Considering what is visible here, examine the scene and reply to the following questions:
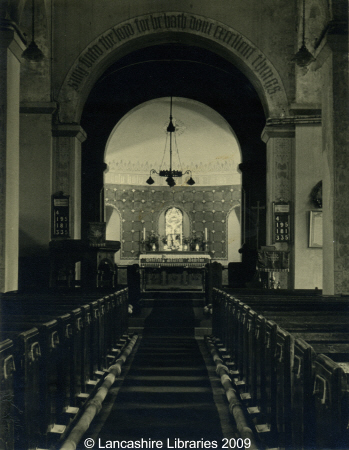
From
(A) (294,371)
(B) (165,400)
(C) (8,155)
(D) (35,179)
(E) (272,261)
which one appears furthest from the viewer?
(D) (35,179)

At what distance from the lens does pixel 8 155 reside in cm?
656

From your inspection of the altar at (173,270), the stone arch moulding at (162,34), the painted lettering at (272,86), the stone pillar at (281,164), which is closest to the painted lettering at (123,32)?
the stone arch moulding at (162,34)

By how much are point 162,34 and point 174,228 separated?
8278 mm

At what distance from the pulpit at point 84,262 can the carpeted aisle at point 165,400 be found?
4.76 feet

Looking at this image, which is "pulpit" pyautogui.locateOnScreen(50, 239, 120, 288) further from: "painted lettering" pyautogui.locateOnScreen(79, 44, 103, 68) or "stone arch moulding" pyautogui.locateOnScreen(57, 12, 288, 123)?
"painted lettering" pyautogui.locateOnScreen(79, 44, 103, 68)

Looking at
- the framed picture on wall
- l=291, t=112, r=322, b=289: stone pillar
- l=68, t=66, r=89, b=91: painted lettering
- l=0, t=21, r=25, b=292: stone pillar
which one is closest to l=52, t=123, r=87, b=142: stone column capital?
l=68, t=66, r=89, b=91: painted lettering

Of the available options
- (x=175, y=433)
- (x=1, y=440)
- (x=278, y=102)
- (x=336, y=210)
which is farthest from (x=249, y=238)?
(x=1, y=440)

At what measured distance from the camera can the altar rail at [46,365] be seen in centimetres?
253

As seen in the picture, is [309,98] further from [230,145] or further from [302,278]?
[230,145]

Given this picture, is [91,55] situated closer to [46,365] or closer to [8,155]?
[8,155]

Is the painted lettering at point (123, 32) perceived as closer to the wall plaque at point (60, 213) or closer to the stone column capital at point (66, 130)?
the stone column capital at point (66, 130)

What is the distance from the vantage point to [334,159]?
22.0 ft

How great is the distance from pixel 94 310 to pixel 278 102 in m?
6.80

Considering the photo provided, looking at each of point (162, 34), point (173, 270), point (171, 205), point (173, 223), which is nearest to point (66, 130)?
point (162, 34)
